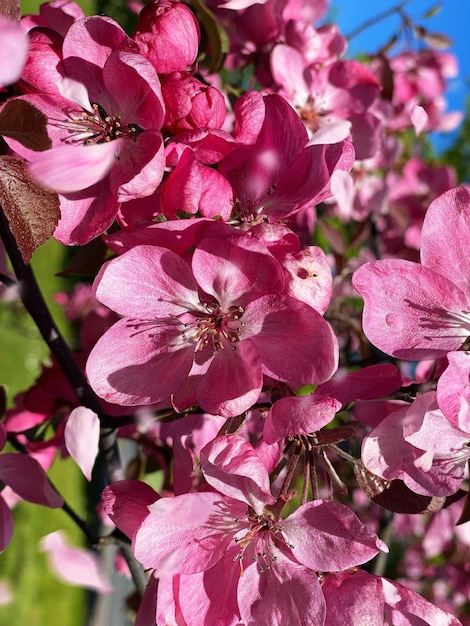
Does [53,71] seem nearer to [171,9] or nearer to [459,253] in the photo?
[171,9]

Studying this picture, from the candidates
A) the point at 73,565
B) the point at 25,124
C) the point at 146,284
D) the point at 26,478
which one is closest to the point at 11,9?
the point at 25,124

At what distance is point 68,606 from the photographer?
157 inches

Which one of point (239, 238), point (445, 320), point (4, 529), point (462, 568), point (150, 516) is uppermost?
point (239, 238)

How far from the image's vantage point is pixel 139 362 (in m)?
0.59

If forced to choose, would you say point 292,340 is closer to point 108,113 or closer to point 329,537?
point 329,537

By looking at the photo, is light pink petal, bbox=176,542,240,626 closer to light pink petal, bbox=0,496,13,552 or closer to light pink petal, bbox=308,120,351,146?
light pink petal, bbox=0,496,13,552

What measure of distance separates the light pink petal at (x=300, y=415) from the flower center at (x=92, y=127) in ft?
0.98

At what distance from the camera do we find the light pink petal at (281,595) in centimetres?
54

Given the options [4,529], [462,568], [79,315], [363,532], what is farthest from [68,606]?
[363,532]

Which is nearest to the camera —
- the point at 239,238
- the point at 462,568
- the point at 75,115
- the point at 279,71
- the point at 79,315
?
the point at 239,238

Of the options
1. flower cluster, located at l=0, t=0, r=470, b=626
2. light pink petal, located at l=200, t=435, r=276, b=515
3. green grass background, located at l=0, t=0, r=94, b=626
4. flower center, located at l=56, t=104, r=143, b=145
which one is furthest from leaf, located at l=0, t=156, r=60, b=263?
green grass background, located at l=0, t=0, r=94, b=626

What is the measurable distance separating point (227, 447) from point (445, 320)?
0.81 ft

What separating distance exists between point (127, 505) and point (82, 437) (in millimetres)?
77

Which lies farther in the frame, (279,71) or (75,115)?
(279,71)
